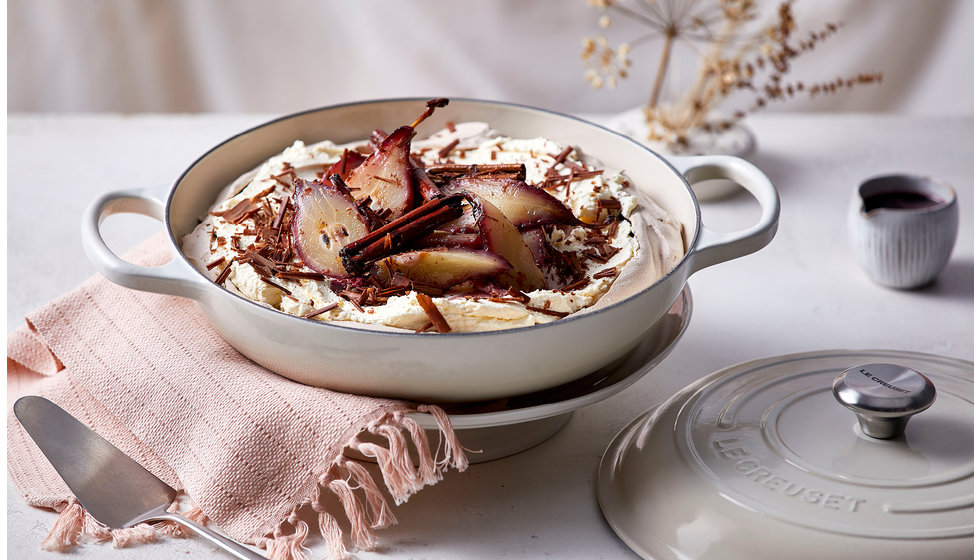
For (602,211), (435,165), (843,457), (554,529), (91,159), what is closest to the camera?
(843,457)

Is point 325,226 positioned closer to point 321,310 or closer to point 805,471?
point 321,310

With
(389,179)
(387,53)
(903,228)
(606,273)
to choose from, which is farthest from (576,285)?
(387,53)

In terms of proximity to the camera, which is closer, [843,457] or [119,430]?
[843,457]

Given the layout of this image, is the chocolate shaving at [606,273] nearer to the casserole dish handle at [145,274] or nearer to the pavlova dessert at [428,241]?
the pavlova dessert at [428,241]

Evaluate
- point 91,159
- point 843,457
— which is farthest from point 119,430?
point 91,159

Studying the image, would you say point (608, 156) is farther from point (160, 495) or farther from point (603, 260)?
point (160, 495)

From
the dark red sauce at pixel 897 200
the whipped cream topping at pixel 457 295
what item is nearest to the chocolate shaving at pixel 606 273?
the whipped cream topping at pixel 457 295
